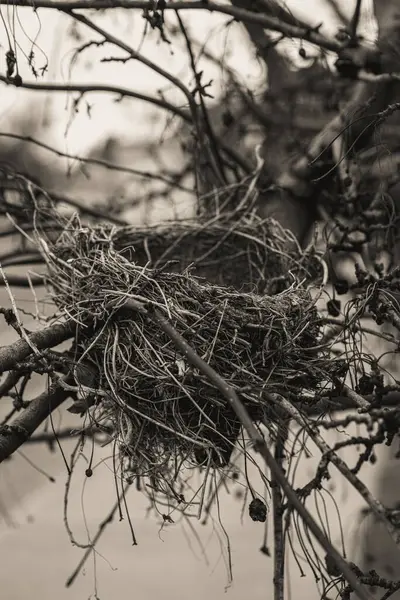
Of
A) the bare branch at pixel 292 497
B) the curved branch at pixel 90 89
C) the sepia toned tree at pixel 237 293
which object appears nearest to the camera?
the bare branch at pixel 292 497

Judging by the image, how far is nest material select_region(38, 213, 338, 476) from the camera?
155cm

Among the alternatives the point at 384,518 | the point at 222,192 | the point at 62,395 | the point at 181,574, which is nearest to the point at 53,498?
the point at 181,574

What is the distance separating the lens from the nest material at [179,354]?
1548 mm

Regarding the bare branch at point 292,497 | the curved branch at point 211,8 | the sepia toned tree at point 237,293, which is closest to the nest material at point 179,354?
the sepia toned tree at point 237,293

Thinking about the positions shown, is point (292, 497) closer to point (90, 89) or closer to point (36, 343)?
point (36, 343)

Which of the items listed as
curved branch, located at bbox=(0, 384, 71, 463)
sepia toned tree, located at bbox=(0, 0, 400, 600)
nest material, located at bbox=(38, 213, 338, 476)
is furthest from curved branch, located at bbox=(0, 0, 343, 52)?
curved branch, located at bbox=(0, 384, 71, 463)

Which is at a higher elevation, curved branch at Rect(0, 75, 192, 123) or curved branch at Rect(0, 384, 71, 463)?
curved branch at Rect(0, 75, 192, 123)

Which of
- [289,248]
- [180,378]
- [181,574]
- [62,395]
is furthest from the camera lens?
[181,574]

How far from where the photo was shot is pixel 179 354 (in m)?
1.56

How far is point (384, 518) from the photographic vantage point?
109 cm

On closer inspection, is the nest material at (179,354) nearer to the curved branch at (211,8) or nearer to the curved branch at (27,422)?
the curved branch at (27,422)

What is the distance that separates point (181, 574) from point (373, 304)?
→ 3591mm

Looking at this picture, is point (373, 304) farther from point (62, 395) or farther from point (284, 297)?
point (62, 395)

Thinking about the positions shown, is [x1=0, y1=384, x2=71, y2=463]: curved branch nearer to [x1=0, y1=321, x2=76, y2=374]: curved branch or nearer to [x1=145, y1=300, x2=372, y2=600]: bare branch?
[x1=0, y1=321, x2=76, y2=374]: curved branch
